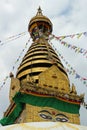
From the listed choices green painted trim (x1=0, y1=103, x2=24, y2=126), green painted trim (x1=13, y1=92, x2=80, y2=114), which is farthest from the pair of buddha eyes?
green painted trim (x1=0, y1=103, x2=24, y2=126)

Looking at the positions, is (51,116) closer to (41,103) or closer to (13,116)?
(41,103)

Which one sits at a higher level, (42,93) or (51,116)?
(42,93)

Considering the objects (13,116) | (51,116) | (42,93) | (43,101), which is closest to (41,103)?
(43,101)

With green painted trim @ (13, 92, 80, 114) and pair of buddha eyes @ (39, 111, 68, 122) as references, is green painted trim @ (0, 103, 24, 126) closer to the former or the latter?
green painted trim @ (13, 92, 80, 114)

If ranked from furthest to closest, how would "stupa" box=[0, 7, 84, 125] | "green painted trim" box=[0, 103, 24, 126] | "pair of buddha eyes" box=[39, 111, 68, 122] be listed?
"green painted trim" box=[0, 103, 24, 126]
"stupa" box=[0, 7, 84, 125]
"pair of buddha eyes" box=[39, 111, 68, 122]

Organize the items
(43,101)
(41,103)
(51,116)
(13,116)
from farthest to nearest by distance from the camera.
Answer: (13,116) < (43,101) < (41,103) < (51,116)

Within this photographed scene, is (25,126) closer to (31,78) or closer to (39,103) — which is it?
(39,103)

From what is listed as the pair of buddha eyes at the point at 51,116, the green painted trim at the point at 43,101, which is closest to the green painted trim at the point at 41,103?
the green painted trim at the point at 43,101

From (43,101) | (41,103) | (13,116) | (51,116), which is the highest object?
(43,101)

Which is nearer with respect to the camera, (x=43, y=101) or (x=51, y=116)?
(x=51, y=116)

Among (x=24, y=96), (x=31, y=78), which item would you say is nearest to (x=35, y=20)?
(x=31, y=78)

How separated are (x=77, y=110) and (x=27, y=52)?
6.15 metres

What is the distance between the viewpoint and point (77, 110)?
2030cm

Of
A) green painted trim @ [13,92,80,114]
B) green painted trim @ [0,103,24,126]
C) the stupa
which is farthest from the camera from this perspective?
green painted trim @ [0,103,24,126]
